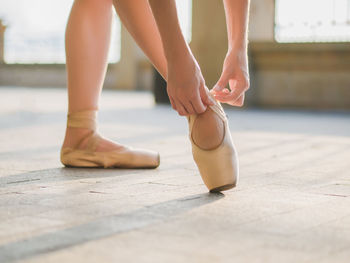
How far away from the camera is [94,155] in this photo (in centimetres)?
187

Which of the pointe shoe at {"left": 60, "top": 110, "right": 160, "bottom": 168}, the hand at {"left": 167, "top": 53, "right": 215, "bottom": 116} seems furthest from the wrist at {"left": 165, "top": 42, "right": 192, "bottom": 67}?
the pointe shoe at {"left": 60, "top": 110, "right": 160, "bottom": 168}

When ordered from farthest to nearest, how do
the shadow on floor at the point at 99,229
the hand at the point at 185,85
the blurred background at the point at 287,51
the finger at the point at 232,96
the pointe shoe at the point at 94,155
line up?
the blurred background at the point at 287,51
the pointe shoe at the point at 94,155
the finger at the point at 232,96
the hand at the point at 185,85
the shadow on floor at the point at 99,229

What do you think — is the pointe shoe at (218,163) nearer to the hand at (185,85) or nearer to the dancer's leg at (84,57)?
the hand at (185,85)

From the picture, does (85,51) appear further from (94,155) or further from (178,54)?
(178,54)

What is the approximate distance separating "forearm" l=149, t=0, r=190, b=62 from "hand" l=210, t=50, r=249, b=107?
15cm

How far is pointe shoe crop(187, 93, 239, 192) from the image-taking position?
4.71 ft

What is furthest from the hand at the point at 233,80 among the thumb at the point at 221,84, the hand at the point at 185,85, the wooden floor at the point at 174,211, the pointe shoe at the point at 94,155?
the pointe shoe at the point at 94,155

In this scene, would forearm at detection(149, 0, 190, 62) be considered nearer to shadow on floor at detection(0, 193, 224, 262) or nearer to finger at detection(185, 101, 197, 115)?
finger at detection(185, 101, 197, 115)

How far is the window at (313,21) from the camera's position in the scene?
6.46 metres

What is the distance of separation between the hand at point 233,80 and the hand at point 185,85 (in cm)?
11

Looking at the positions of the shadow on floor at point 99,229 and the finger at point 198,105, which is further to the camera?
the finger at point 198,105

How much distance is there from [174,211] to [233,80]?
45 centimetres

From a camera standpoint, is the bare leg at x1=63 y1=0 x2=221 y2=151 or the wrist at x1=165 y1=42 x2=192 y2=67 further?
the bare leg at x1=63 y1=0 x2=221 y2=151

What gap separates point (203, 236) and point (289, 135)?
86.9 inches
